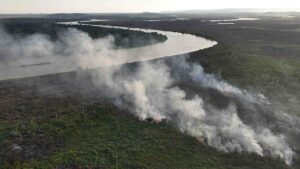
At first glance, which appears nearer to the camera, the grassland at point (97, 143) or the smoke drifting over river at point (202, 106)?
the grassland at point (97, 143)

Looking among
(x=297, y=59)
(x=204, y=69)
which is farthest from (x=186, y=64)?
(x=297, y=59)

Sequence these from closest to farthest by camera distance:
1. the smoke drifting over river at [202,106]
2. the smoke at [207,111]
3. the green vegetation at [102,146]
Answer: the green vegetation at [102,146] → the smoke at [207,111] → the smoke drifting over river at [202,106]

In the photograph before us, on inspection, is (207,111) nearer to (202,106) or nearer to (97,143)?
(202,106)

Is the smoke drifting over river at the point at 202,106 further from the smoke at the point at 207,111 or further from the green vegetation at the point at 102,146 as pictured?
the green vegetation at the point at 102,146

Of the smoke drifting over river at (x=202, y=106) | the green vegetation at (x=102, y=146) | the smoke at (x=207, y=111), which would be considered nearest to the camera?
the green vegetation at (x=102, y=146)

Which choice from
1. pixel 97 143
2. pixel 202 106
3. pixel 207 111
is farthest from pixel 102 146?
pixel 202 106

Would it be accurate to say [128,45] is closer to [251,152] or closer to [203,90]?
[203,90]

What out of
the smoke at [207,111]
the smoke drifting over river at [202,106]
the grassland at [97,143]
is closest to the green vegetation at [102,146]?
the grassland at [97,143]

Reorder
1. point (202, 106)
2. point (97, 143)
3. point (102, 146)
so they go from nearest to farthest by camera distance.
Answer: point (102, 146)
point (97, 143)
point (202, 106)
